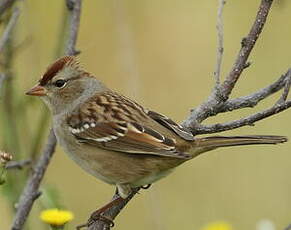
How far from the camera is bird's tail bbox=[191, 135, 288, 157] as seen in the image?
145 inches

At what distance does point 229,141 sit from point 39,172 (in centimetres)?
94

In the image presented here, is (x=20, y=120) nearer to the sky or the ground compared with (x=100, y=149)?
nearer to the sky

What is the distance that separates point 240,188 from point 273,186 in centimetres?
30

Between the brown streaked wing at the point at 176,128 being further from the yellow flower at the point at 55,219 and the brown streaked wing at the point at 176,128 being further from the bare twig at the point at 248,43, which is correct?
the yellow flower at the point at 55,219

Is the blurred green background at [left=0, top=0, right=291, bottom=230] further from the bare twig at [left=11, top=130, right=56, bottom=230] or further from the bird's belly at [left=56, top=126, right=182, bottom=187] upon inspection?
the bird's belly at [left=56, top=126, right=182, bottom=187]

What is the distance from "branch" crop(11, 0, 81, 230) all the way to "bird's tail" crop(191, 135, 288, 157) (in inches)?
29.0

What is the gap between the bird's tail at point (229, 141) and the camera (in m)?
3.68

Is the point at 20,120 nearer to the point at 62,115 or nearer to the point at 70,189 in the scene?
the point at 62,115

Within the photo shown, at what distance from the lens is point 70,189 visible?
6.45m

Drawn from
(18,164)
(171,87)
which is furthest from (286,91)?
(171,87)

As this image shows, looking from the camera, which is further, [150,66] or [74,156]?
[150,66]

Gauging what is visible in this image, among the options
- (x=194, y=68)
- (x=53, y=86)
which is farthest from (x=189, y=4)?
(x=53, y=86)

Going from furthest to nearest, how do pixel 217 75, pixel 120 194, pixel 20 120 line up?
pixel 20 120, pixel 120 194, pixel 217 75

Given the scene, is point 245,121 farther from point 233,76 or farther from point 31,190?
point 31,190
